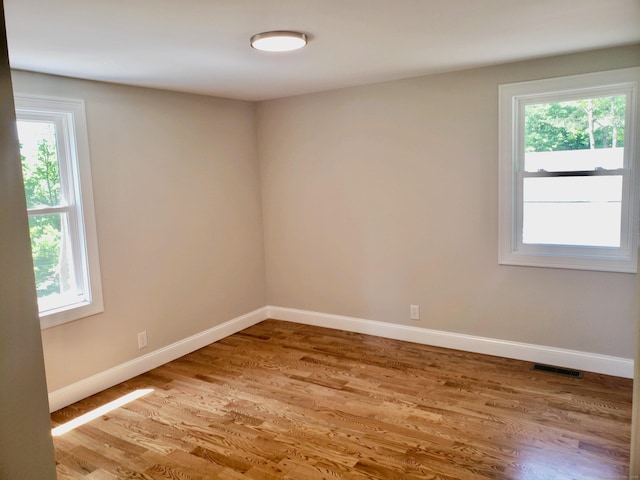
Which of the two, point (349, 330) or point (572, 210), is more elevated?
point (572, 210)

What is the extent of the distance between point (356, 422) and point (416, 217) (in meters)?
1.84

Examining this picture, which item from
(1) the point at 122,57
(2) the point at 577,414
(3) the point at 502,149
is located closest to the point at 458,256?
(3) the point at 502,149

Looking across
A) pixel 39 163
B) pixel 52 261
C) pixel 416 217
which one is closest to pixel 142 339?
pixel 52 261

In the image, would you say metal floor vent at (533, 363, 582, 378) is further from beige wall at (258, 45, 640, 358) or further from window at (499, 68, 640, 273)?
window at (499, 68, 640, 273)

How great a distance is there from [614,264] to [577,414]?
1.10 metres

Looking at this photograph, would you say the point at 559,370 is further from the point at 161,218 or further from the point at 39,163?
the point at 39,163

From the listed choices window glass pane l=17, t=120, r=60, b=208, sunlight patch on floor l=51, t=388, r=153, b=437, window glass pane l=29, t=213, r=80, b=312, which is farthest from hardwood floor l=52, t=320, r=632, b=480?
window glass pane l=17, t=120, r=60, b=208

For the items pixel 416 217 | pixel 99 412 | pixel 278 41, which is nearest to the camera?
pixel 278 41

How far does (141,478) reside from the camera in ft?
7.95

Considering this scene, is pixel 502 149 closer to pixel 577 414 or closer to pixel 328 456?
pixel 577 414

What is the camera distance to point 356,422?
9.47 ft

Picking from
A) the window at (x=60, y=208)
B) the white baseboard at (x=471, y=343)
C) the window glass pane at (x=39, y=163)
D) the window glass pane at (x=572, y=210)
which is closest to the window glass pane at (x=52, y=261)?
the window at (x=60, y=208)

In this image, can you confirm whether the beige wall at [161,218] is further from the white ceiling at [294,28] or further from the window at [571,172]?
the window at [571,172]

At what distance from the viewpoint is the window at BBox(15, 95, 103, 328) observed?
123 inches
